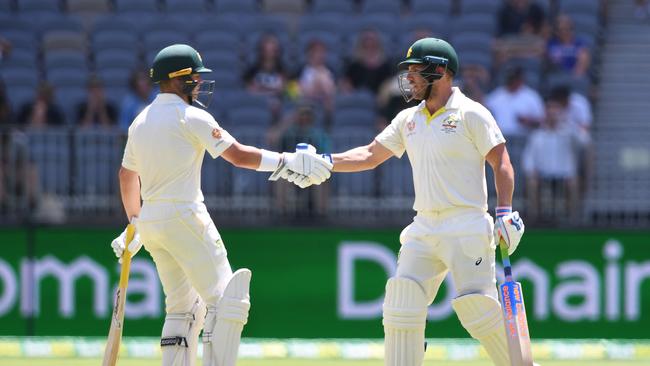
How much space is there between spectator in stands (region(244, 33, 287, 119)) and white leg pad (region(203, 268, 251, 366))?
6169mm

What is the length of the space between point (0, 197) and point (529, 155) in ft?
15.0

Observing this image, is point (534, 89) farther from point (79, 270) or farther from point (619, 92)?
point (79, 270)

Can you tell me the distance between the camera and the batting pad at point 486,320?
677 centimetres

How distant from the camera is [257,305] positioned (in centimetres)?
1145

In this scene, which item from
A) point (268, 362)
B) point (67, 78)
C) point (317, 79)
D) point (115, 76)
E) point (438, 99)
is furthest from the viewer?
point (115, 76)

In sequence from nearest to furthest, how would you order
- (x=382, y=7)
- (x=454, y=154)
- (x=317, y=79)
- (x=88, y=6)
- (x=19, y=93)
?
(x=454, y=154) < (x=317, y=79) < (x=19, y=93) < (x=382, y=7) < (x=88, y=6)

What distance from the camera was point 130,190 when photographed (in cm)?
736

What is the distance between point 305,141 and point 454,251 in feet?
15.2

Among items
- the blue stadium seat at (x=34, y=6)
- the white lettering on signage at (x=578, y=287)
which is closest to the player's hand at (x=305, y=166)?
the white lettering on signage at (x=578, y=287)

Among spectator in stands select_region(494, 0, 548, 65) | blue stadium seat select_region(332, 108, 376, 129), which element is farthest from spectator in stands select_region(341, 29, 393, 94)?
spectator in stands select_region(494, 0, 548, 65)

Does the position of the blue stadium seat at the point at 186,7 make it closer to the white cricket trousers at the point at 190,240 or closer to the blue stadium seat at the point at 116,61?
the blue stadium seat at the point at 116,61

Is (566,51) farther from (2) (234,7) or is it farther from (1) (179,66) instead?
(1) (179,66)

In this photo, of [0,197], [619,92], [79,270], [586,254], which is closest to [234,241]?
[79,270]

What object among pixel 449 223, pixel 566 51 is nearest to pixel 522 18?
pixel 566 51
